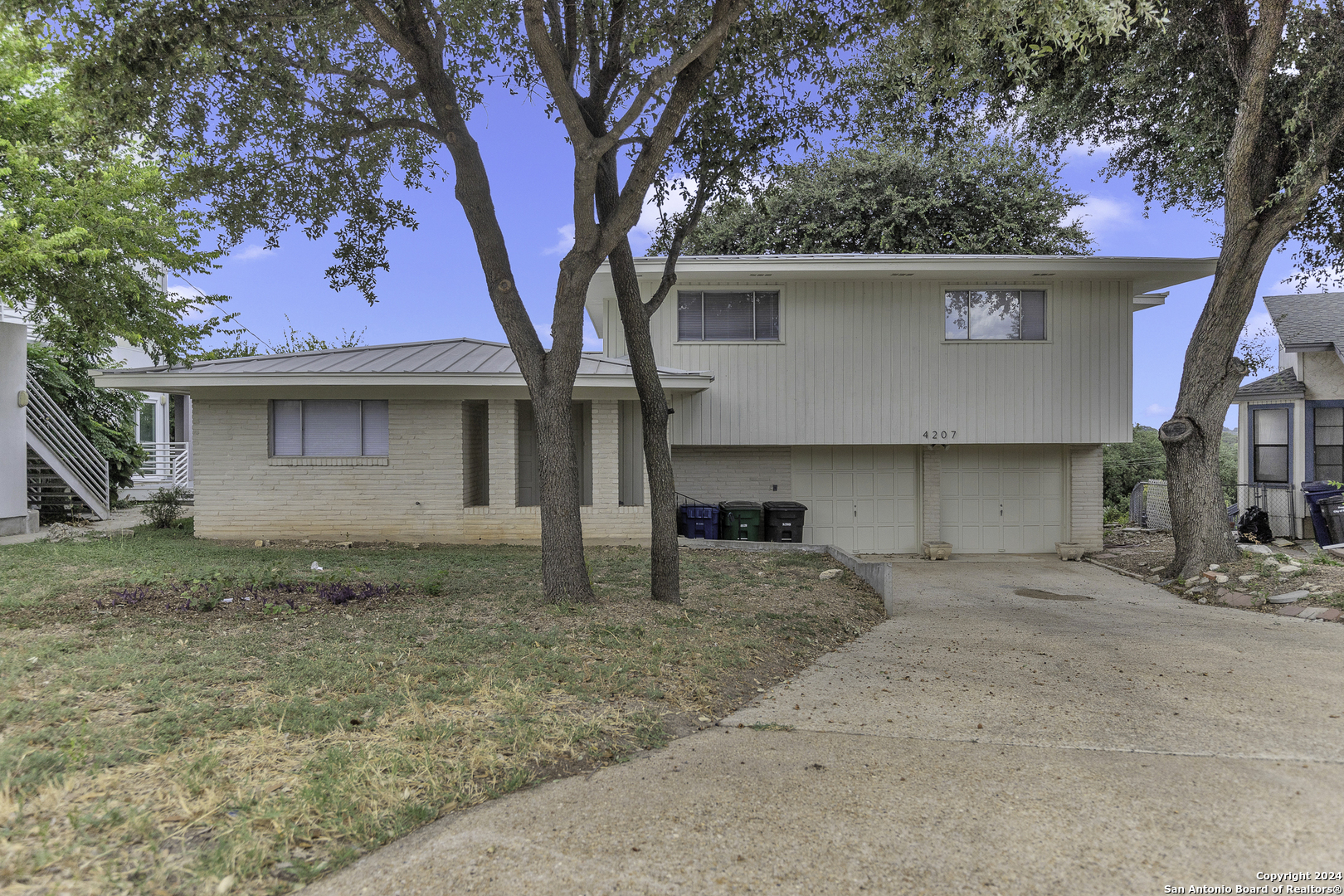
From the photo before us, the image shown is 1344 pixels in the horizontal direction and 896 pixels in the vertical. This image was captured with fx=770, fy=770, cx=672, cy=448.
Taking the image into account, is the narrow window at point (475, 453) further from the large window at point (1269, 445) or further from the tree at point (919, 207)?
the large window at point (1269, 445)

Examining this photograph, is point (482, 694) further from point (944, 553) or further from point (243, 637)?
point (944, 553)

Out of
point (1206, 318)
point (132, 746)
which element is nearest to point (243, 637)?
point (132, 746)

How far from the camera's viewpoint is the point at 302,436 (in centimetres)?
1316

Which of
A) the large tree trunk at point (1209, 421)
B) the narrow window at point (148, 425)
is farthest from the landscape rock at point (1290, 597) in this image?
the narrow window at point (148, 425)

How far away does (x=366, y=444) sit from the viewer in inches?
Result: 520

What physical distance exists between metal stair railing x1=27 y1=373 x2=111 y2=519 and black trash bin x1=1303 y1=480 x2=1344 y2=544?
77.5 ft

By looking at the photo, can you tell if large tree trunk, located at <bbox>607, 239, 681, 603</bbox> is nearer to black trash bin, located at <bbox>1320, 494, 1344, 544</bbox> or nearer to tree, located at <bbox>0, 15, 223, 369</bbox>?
tree, located at <bbox>0, 15, 223, 369</bbox>

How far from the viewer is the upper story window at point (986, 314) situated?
14.0 m

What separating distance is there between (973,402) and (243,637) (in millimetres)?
12133

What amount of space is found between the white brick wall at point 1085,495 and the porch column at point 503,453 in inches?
414

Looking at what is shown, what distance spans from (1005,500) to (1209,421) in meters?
4.31

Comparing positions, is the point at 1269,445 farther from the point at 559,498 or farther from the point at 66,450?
the point at 66,450

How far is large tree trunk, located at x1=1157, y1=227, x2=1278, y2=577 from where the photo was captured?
36.5 ft

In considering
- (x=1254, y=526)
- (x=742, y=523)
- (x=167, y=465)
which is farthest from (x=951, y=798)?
(x=167, y=465)
